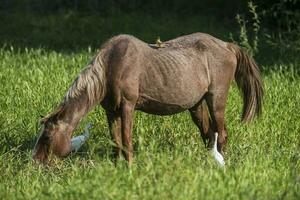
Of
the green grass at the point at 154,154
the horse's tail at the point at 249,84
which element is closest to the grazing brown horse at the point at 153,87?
the horse's tail at the point at 249,84

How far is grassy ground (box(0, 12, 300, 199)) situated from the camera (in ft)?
17.4

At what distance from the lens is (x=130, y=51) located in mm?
6836

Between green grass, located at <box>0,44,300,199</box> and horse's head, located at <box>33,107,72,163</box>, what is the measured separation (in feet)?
0.40

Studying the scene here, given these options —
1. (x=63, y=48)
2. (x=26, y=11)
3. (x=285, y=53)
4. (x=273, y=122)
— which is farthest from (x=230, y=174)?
(x=26, y=11)

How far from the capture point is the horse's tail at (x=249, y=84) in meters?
7.72

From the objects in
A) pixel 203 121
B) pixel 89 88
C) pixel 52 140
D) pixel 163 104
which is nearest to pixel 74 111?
pixel 89 88

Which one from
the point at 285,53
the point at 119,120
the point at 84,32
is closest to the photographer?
the point at 119,120

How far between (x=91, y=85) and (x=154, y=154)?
1154mm

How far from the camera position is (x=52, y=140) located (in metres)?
6.42

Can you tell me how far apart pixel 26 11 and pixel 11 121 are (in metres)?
13.7

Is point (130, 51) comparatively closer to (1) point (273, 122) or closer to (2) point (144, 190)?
(2) point (144, 190)

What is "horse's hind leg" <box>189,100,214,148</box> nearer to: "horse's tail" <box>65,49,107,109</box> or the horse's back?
the horse's back

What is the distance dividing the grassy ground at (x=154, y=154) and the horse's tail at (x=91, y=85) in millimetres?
458

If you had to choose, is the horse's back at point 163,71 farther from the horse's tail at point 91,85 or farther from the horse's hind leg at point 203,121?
the horse's hind leg at point 203,121
